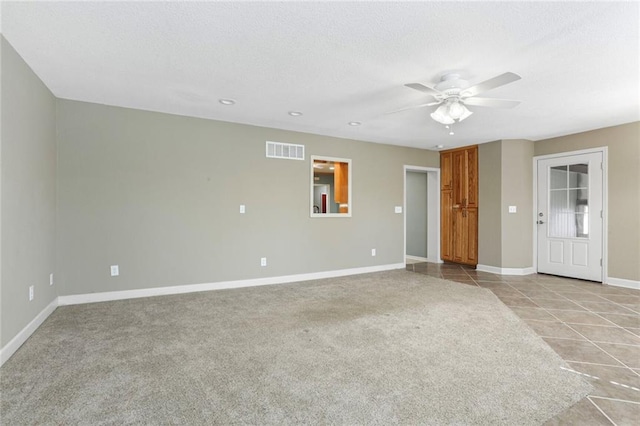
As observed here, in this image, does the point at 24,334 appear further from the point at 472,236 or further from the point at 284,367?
the point at 472,236

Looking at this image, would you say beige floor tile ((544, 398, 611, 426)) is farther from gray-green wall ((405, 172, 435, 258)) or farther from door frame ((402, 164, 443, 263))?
gray-green wall ((405, 172, 435, 258))

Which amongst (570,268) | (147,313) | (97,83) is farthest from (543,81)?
(147,313)

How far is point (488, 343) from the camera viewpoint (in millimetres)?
2801

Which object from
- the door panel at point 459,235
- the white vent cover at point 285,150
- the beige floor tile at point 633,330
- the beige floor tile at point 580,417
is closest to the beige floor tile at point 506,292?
the beige floor tile at point 633,330

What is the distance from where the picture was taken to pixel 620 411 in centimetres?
188

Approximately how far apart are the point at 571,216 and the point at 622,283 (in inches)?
46.8

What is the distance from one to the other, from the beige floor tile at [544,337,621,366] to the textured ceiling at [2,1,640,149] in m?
2.41

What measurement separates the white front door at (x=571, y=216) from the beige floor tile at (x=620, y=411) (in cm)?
410

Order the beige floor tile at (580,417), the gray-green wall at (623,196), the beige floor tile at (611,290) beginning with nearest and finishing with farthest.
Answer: the beige floor tile at (580,417)
the beige floor tile at (611,290)
the gray-green wall at (623,196)

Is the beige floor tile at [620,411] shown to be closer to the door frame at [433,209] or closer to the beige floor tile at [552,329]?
the beige floor tile at [552,329]

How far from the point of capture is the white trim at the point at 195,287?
391 centimetres

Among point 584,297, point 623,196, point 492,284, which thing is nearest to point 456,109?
point 492,284

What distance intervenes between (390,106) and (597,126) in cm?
341

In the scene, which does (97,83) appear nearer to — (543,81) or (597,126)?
(543,81)
